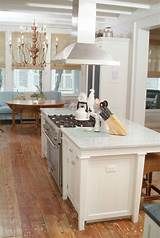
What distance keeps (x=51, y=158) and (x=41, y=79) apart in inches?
196

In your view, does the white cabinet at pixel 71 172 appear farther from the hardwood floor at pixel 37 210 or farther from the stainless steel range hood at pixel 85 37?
the stainless steel range hood at pixel 85 37

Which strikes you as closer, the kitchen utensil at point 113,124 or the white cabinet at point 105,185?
the white cabinet at point 105,185

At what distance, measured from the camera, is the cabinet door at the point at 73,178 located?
9.96ft

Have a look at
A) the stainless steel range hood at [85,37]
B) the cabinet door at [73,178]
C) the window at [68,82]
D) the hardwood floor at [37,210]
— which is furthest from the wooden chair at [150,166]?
the window at [68,82]

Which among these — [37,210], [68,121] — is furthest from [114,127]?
[37,210]

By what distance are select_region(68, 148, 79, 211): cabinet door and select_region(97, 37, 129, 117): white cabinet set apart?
2774mm

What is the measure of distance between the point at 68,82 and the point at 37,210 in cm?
608

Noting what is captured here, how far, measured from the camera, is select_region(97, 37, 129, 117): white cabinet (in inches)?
227

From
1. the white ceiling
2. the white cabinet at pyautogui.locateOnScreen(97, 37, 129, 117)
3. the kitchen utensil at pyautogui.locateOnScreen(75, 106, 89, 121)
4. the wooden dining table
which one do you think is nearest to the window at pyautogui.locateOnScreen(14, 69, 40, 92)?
the wooden dining table

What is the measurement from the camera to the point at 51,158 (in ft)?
13.6

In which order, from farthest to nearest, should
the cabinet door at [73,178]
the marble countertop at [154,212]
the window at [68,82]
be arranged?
the window at [68,82] → the cabinet door at [73,178] → the marble countertop at [154,212]

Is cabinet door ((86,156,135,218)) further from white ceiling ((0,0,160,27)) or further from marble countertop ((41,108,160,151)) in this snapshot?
white ceiling ((0,0,160,27))

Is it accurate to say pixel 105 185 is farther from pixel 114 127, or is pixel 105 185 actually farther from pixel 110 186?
pixel 114 127

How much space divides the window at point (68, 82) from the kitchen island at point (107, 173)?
5948mm
